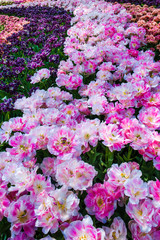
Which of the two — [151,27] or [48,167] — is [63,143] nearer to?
[48,167]

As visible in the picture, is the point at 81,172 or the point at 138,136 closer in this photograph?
Result: the point at 81,172

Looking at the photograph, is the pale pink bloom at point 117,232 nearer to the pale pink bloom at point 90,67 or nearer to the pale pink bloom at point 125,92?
the pale pink bloom at point 125,92

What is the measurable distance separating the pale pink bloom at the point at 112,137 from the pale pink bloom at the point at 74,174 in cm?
22

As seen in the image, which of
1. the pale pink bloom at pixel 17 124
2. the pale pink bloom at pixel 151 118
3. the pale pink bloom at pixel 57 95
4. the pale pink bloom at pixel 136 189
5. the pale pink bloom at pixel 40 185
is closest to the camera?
the pale pink bloom at pixel 136 189

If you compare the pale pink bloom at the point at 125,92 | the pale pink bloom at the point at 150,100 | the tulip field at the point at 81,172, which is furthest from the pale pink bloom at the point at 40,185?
the pale pink bloom at the point at 150,100

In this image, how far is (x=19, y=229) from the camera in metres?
0.97

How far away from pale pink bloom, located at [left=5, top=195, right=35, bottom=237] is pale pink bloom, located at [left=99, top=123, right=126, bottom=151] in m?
0.55

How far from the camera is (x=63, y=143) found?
1.17m

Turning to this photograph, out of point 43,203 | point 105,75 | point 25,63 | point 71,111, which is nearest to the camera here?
point 43,203

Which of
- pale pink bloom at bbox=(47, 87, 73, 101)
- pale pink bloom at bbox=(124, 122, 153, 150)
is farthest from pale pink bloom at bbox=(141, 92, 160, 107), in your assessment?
pale pink bloom at bbox=(47, 87, 73, 101)

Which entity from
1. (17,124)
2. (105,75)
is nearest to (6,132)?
(17,124)

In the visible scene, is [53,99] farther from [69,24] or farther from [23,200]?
[69,24]

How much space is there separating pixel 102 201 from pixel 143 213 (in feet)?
0.67

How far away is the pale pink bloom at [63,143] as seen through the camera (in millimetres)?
1150
